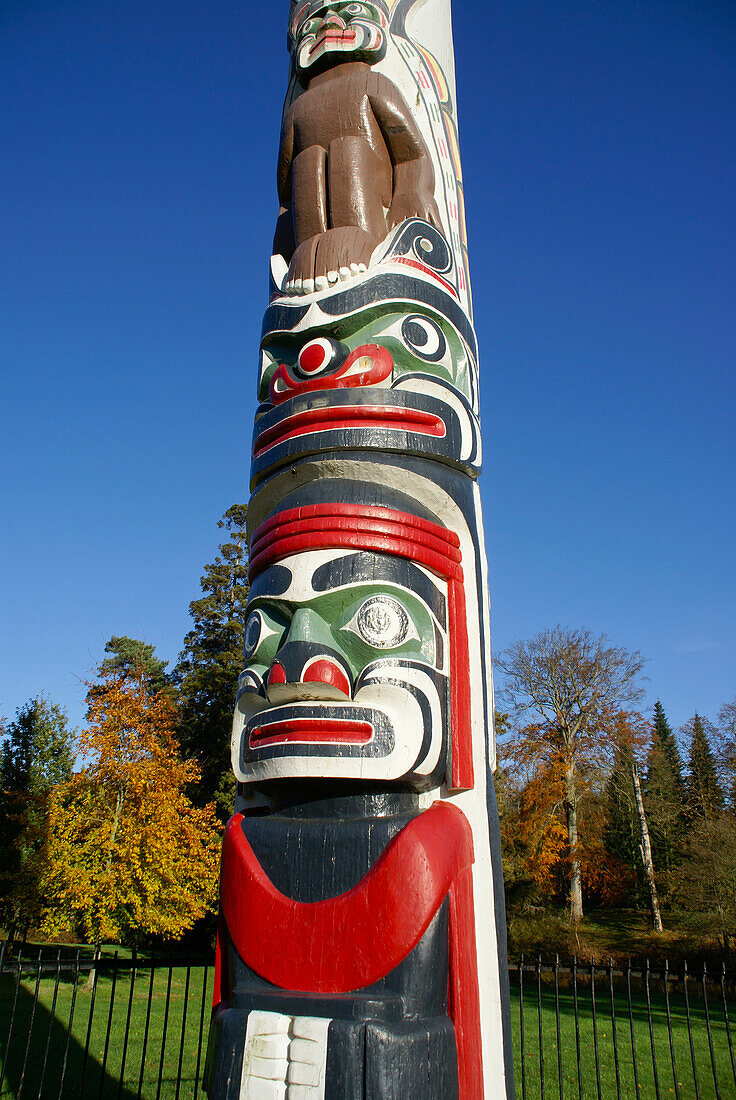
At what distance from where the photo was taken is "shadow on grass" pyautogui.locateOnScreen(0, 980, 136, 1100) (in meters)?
5.85

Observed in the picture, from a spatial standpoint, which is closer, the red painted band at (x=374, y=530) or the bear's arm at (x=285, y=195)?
the red painted band at (x=374, y=530)

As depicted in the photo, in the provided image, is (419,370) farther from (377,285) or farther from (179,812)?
(179,812)

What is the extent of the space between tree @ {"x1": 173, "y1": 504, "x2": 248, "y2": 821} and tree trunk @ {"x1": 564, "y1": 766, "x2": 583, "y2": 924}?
32.6ft

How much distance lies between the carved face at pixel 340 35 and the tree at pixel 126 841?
12.5 m

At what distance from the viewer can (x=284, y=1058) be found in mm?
2742

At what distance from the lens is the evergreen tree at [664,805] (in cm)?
2200

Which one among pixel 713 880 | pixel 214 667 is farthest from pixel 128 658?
pixel 713 880

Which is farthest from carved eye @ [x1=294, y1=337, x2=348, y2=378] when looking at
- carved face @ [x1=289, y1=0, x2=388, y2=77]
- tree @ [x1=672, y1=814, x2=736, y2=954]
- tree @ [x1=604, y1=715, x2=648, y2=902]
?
tree @ [x1=604, y1=715, x2=648, y2=902]

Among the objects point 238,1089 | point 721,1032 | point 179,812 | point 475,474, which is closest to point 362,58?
point 475,474

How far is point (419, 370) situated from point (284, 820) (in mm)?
2617

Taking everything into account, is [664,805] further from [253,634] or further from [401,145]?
[253,634]

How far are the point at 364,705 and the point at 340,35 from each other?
19.3ft

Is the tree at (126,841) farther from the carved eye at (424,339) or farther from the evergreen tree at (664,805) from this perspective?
the evergreen tree at (664,805)

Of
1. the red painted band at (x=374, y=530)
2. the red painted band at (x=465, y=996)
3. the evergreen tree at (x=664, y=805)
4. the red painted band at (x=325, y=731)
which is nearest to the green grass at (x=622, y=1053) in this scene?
the red painted band at (x=465, y=996)
